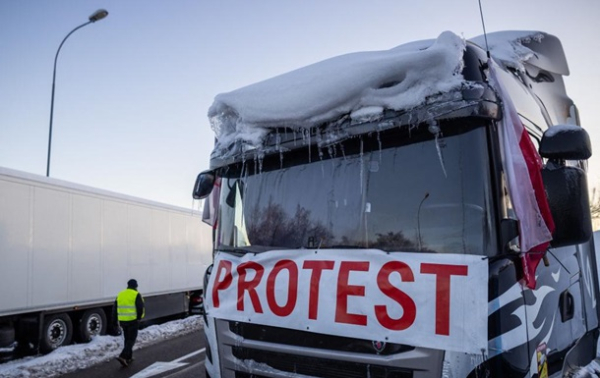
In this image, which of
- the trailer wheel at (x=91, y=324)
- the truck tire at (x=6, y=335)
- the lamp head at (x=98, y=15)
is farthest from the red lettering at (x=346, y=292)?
the lamp head at (x=98, y=15)

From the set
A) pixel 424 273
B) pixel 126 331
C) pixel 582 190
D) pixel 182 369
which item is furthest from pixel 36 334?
pixel 582 190

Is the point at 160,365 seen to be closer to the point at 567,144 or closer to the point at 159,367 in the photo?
the point at 159,367

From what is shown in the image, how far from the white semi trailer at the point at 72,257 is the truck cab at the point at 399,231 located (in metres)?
7.05

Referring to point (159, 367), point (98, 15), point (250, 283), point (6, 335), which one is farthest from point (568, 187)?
point (98, 15)

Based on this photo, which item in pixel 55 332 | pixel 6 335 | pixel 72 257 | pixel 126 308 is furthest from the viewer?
pixel 72 257

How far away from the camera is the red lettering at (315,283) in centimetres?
267

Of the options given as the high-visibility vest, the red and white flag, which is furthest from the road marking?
the red and white flag

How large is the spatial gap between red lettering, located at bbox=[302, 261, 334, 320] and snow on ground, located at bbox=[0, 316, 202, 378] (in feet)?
23.7

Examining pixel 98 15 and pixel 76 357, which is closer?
pixel 76 357

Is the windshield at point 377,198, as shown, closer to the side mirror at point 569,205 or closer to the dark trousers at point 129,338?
the side mirror at point 569,205

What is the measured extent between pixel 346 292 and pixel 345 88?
1226 mm

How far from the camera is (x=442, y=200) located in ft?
8.43

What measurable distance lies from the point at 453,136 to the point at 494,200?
423 millimetres

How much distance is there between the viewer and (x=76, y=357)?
9.09 m
